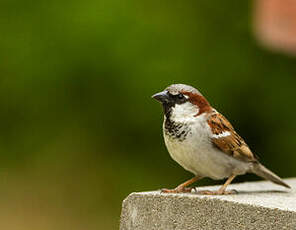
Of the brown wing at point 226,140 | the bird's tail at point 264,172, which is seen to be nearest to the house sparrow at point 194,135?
the brown wing at point 226,140

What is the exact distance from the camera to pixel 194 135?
9.33 ft

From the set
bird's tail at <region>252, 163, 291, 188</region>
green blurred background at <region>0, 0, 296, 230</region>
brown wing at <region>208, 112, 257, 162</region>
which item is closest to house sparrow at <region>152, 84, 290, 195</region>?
brown wing at <region>208, 112, 257, 162</region>

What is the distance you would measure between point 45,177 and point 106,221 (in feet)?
2.03

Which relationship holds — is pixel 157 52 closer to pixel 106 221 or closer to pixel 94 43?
pixel 94 43

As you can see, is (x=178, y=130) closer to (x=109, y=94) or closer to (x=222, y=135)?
(x=222, y=135)

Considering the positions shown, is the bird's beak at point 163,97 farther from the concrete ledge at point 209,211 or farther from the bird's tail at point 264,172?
the bird's tail at point 264,172

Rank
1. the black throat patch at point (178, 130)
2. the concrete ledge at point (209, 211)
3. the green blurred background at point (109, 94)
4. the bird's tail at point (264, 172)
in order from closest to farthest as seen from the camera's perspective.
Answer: the concrete ledge at point (209, 211), the black throat patch at point (178, 130), the bird's tail at point (264, 172), the green blurred background at point (109, 94)

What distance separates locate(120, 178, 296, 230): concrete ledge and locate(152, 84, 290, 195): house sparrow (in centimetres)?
10

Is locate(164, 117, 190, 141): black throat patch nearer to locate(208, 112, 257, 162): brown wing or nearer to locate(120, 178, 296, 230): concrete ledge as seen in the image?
locate(208, 112, 257, 162): brown wing

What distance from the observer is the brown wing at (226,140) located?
2.90 metres

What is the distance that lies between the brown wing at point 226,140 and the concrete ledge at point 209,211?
15cm

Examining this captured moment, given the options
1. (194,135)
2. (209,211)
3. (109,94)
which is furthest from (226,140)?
(109,94)

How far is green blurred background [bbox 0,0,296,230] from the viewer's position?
5809mm

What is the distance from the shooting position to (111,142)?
242 inches
